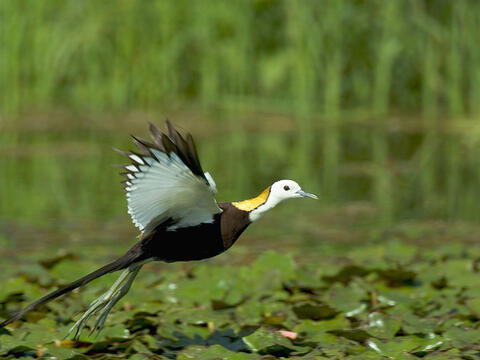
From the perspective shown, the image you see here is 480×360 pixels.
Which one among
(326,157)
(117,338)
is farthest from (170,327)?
(326,157)

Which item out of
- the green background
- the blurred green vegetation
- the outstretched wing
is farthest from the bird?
the blurred green vegetation

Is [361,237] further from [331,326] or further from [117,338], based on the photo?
[117,338]

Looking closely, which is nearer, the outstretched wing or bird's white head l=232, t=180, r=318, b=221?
the outstretched wing

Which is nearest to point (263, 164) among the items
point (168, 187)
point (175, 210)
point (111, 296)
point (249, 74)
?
point (249, 74)

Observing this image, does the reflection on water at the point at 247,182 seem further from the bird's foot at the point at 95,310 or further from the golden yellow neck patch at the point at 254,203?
the golden yellow neck patch at the point at 254,203

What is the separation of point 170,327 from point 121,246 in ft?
5.72

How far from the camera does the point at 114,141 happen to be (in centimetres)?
963

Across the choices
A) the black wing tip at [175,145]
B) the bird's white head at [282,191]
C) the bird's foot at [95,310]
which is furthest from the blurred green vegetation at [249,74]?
the black wing tip at [175,145]

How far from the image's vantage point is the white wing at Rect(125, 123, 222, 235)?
301 cm

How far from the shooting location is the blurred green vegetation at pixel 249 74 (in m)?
10.1

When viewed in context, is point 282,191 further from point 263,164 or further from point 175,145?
point 263,164

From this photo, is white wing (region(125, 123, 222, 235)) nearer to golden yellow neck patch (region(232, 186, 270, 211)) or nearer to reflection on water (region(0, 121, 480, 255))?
golden yellow neck patch (region(232, 186, 270, 211))

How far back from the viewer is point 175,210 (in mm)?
3242

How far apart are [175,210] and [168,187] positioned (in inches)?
5.7
